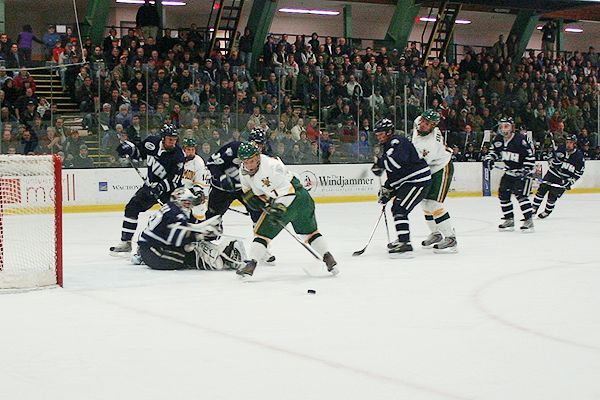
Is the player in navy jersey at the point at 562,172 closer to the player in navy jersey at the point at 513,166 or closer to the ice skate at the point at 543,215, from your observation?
the ice skate at the point at 543,215

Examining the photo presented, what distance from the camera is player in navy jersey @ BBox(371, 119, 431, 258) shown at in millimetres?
8367

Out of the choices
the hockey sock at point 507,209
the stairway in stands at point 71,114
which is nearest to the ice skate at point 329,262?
the hockey sock at point 507,209

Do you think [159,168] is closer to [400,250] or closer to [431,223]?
[400,250]

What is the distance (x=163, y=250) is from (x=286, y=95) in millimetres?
9557

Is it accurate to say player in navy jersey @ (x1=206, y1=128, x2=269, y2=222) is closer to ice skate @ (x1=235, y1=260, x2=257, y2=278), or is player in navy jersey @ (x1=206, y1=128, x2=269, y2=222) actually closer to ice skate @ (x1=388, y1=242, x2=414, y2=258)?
ice skate @ (x1=388, y1=242, x2=414, y2=258)

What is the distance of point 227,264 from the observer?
7480mm

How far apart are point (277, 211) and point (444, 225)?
2556 mm

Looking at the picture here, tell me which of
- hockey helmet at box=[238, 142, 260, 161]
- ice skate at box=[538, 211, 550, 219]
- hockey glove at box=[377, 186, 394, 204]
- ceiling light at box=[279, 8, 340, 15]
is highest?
ceiling light at box=[279, 8, 340, 15]

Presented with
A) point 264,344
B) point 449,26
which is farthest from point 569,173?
point 449,26

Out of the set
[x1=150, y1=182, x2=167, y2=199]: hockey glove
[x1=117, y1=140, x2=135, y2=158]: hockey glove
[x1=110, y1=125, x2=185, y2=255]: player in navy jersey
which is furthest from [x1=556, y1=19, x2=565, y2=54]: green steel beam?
[x1=117, y1=140, x2=135, y2=158]: hockey glove

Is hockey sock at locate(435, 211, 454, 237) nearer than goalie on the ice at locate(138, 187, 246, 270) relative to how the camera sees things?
No

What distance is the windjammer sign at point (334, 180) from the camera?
16.1 meters

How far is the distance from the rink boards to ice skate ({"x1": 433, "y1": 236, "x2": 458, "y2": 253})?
2857 millimetres

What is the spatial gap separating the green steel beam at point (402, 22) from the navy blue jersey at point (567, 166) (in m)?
10.6
